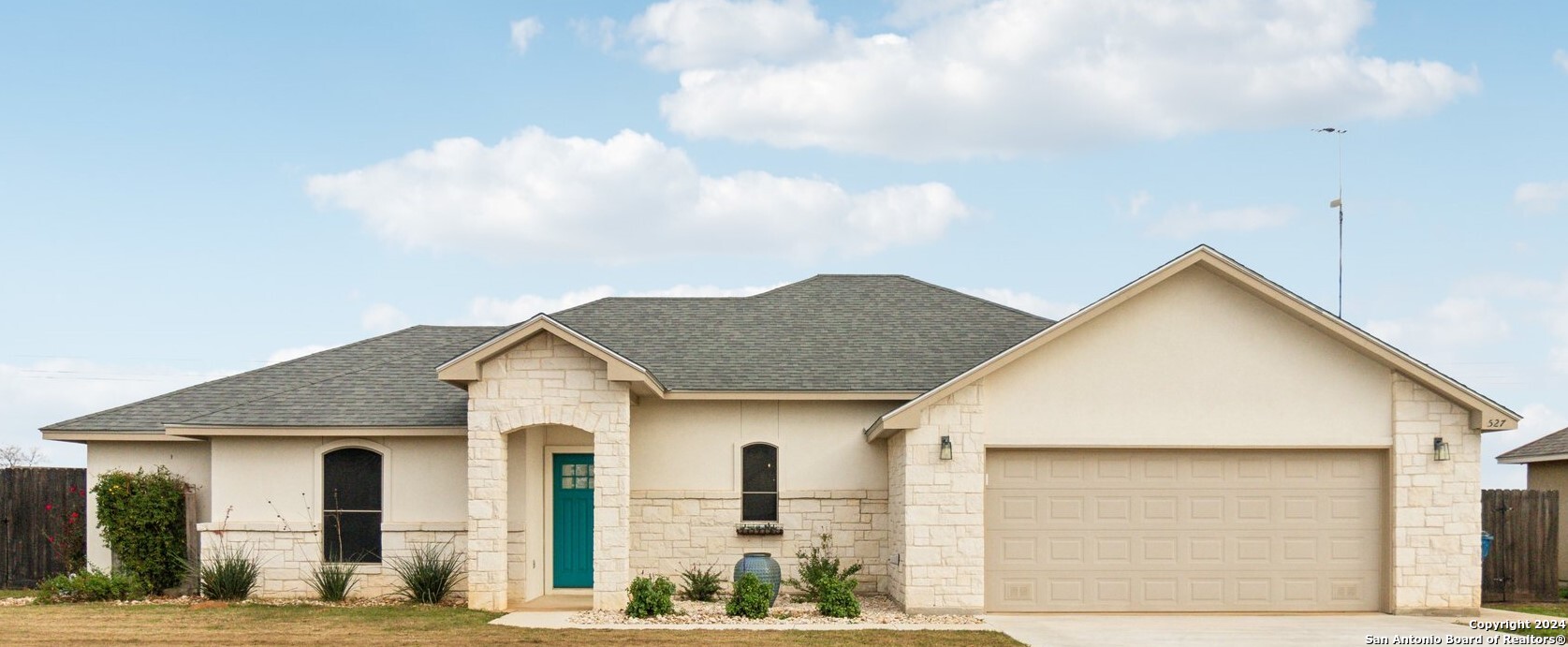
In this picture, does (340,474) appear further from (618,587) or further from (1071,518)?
(1071,518)

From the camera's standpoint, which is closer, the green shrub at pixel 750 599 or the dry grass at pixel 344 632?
the dry grass at pixel 344 632

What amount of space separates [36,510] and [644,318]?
1000 cm

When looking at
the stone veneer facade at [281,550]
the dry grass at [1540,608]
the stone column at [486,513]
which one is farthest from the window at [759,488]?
the dry grass at [1540,608]

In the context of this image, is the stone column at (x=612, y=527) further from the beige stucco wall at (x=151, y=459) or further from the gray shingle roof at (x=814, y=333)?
the beige stucco wall at (x=151, y=459)

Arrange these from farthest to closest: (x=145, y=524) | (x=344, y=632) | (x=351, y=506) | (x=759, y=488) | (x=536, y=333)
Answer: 1. (x=759, y=488)
2. (x=351, y=506)
3. (x=145, y=524)
4. (x=536, y=333)
5. (x=344, y=632)

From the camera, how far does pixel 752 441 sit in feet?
64.6

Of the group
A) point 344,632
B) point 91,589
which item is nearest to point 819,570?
point 344,632

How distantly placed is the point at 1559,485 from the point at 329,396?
20076 millimetres

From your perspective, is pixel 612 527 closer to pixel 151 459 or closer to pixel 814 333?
pixel 814 333

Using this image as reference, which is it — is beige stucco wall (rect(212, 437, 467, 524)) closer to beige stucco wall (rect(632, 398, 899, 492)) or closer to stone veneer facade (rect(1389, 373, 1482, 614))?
beige stucco wall (rect(632, 398, 899, 492))

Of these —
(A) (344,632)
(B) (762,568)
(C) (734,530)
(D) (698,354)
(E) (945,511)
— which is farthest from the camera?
(D) (698,354)

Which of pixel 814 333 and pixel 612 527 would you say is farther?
pixel 814 333

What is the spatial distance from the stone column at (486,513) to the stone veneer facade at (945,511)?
515cm

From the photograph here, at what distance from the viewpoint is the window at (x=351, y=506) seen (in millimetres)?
19328
